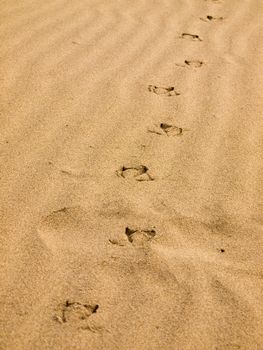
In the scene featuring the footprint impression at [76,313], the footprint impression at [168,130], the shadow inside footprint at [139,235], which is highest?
the footprint impression at [168,130]

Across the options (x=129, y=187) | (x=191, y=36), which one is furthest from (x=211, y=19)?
(x=129, y=187)

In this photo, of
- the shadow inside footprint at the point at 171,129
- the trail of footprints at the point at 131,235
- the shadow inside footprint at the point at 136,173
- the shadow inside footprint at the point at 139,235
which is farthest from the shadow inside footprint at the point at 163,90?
the shadow inside footprint at the point at 139,235

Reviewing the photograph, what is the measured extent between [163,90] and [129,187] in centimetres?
86

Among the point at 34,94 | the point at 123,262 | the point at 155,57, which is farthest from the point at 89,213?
the point at 155,57

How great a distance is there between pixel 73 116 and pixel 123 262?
96cm

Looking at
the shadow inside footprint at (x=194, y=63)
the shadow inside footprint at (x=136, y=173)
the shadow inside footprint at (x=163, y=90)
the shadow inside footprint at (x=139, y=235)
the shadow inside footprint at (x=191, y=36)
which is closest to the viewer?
the shadow inside footprint at (x=139, y=235)

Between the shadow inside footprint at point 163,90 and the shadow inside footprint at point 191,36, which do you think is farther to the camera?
the shadow inside footprint at point 191,36

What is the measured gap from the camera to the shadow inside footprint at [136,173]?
6.47ft

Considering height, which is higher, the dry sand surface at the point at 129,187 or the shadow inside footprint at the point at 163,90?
the shadow inside footprint at the point at 163,90

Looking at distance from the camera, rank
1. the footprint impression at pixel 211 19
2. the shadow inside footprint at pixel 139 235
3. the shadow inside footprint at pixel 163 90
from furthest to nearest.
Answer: the footprint impression at pixel 211 19, the shadow inside footprint at pixel 163 90, the shadow inside footprint at pixel 139 235

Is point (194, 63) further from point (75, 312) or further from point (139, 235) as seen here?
point (75, 312)

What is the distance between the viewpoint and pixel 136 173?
2000 millimetres

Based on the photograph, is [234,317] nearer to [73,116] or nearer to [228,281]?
[228,281]

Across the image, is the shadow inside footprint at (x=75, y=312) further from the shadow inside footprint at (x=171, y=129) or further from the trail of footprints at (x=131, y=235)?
the shadow inside footprint at (x=171, y=129)
